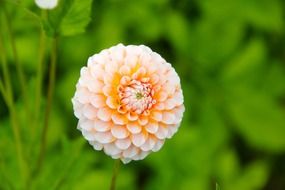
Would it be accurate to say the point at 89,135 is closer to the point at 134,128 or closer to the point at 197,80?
the point at 134,128

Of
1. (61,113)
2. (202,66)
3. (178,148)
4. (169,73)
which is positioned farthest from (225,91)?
(169,73)

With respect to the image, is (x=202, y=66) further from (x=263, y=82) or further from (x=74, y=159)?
(x=74, y=159)

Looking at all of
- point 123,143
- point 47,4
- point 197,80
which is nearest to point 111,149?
point 123,143

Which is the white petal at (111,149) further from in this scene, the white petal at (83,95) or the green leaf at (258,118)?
the green leaf at (258,118)

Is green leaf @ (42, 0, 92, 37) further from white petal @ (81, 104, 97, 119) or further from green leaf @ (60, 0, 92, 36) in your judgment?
white petal @ (81, 104, 97, 119)

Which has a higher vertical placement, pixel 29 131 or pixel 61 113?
pixel 29 131

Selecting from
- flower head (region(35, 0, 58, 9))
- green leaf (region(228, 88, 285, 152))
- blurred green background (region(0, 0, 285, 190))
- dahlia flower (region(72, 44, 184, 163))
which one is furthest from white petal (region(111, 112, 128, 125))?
green leaf (region(228, 88, 285, 152))

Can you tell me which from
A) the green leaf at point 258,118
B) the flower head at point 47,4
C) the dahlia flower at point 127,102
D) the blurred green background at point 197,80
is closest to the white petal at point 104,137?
the dahlia flower at point 127,102
